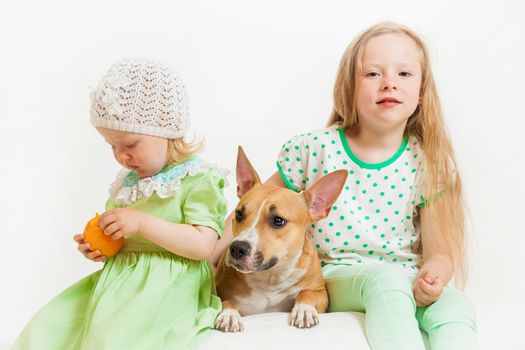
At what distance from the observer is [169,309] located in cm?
222

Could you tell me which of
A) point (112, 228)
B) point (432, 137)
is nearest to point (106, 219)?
point (112, 228)

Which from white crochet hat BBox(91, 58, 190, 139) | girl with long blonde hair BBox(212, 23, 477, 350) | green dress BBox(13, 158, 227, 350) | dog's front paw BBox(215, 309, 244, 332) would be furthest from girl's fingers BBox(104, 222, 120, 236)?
girl with long blonde hair BBox(212, 23, 477, 350)

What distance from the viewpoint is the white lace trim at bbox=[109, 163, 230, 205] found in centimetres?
228

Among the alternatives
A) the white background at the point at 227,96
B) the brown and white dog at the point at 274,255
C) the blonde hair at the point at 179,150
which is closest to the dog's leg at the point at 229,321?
the brown and white dog at the point at 274,255

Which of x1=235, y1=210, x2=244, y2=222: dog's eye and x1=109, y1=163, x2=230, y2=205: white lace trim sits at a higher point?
x1=109, y1=163, x2=230, y2=205: white lace trim

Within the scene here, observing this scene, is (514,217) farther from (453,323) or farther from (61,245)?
(61,245)

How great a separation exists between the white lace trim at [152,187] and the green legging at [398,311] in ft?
1.75

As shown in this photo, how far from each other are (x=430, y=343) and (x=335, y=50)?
1583 mm

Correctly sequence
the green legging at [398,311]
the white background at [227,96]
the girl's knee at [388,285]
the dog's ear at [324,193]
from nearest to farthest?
the green legging at [398,311] < the girl's knee at [388,285] < the dog's ear at [324,193] < the white background at [227,96]

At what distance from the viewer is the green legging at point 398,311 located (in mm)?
2086

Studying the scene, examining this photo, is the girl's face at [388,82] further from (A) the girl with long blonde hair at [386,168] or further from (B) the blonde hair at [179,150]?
(B) the blonde hair at [179,150]

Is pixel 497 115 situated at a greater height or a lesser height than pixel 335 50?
lesser

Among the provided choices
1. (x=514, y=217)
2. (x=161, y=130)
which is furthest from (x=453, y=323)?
(x=514, y=217)

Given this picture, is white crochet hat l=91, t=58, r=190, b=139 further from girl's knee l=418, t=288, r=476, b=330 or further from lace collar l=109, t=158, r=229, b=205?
girl's knee l=418, t=288, r=476, b=330
